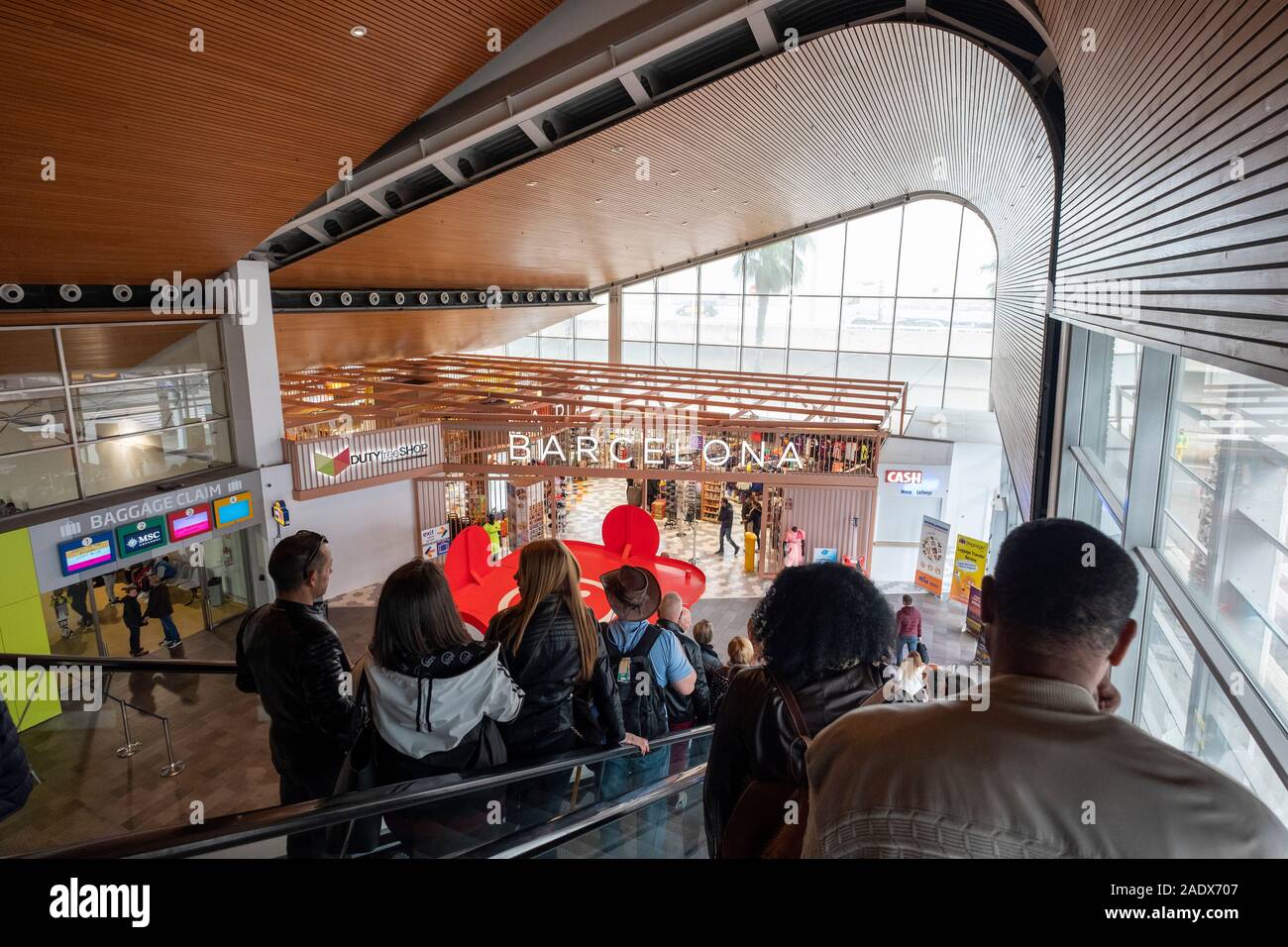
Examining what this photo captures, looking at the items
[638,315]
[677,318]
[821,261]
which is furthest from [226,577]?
[821,261]

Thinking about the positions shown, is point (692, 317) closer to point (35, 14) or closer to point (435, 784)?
point (35, 14)

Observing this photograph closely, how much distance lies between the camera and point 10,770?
2561mm

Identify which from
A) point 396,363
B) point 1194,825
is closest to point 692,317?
point 396,363

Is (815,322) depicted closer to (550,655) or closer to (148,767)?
(148,767)

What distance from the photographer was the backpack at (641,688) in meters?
3.59

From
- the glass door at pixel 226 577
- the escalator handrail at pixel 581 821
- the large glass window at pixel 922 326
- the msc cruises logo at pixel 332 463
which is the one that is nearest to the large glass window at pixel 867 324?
the large glass window at pixel 922 326

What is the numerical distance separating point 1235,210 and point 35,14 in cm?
687

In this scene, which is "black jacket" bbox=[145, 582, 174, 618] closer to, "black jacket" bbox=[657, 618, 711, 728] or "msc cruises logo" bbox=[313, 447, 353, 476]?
"msc cruises logo" bbox=[313, 447, 353, 476]

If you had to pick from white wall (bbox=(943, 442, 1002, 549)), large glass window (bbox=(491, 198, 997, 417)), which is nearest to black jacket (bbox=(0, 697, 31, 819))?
white wall (bbox=(943, 442, 1002, 549))

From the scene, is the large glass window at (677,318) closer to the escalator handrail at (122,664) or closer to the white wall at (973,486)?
the white wall at (973,486)

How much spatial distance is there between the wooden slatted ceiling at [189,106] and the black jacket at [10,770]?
483 cm

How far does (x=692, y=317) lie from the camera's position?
23.2 metres

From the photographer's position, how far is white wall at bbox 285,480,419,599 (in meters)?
12.9

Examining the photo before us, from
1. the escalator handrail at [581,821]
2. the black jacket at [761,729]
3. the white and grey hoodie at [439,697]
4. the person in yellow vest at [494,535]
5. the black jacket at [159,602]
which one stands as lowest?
the person in yellow vest at [494,535]
